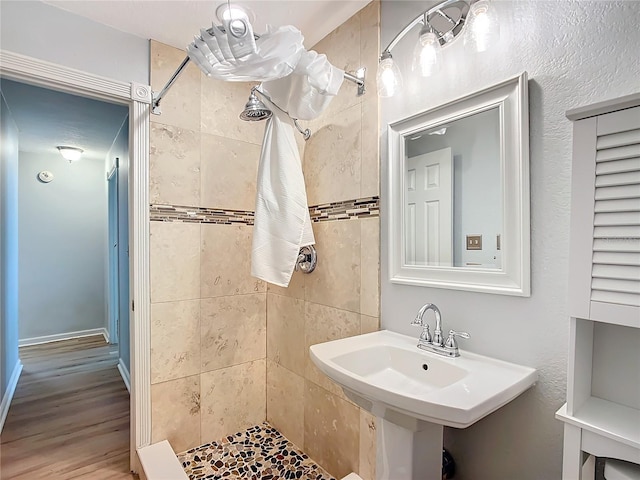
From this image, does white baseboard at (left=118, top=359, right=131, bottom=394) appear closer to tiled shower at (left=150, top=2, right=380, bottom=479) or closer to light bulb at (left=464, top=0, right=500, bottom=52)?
tiled shower at (left=150, top=2, right=380, bottom=479)

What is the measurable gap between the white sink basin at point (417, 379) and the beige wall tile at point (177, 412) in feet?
3.51

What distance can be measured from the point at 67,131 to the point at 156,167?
2247 millimetres

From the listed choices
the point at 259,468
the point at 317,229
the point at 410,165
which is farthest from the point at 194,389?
the point at 410,165

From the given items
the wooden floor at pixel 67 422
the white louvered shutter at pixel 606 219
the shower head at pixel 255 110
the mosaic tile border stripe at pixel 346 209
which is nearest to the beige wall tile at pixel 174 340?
the wooden floor at pixel 67 422

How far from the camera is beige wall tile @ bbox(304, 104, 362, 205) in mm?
1672

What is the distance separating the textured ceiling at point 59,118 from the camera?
8.24 feet

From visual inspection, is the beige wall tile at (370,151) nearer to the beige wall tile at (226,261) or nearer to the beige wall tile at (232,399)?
the beige wall tile at (226,261)

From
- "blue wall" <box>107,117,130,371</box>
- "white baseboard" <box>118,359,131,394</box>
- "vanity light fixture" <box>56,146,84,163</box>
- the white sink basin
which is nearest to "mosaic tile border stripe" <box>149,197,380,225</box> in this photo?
the white sink basin

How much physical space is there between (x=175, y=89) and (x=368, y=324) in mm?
1627

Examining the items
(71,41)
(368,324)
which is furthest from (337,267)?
(71,41)

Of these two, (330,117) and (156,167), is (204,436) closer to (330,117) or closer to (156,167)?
(156,167)

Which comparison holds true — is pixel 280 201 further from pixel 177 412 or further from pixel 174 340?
pixel 177 412

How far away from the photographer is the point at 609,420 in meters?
0.81

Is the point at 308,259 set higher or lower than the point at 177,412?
higher
